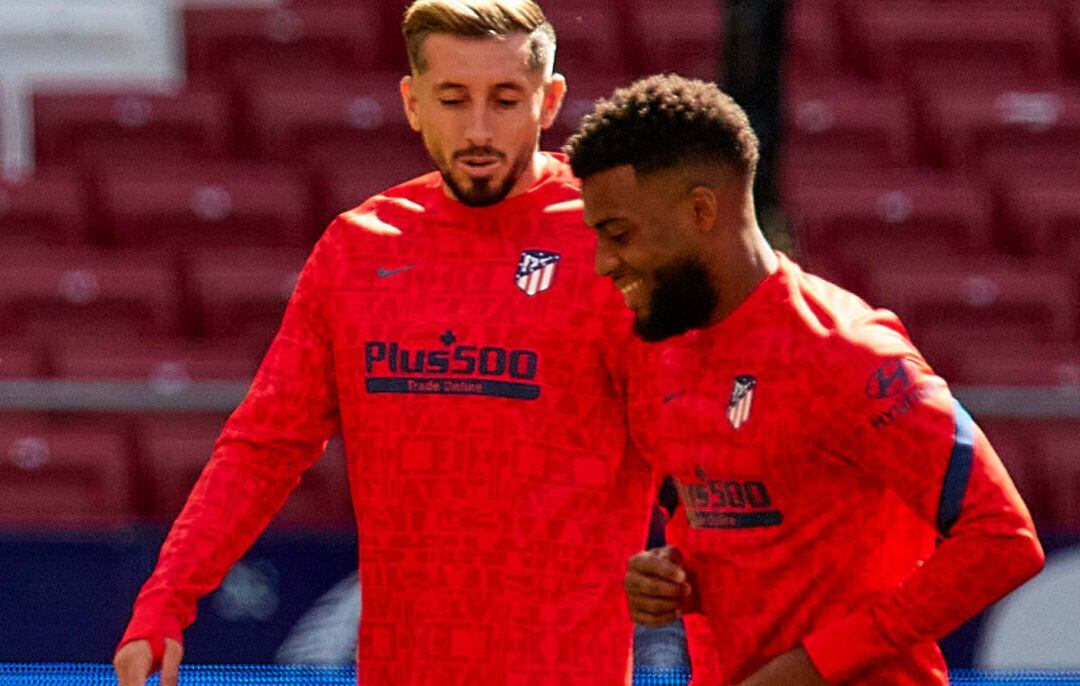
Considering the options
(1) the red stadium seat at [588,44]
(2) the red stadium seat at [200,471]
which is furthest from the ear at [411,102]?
(1) the red stadium seat at [588,44]

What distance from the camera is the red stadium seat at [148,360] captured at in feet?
22.1

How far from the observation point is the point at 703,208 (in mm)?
2510

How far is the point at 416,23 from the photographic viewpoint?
3020mm

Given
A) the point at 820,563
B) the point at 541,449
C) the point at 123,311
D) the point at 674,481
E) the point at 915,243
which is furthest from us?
the point at 915,243

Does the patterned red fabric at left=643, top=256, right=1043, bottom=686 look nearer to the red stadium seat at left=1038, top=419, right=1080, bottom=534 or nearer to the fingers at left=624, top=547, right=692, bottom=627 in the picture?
the fingers at left=624, top=547, right=692, bottom=627

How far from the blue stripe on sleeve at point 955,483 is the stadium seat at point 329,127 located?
580 centimetres

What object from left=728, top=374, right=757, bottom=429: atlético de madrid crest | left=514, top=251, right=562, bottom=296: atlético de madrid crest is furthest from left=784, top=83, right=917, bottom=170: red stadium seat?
left=728, top=374, right=757, bottom=429: atlético de madrid crest

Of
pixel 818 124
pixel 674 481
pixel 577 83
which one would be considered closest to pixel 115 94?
pixel 577 83

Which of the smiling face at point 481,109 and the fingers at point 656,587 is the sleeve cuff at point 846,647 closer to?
the fingers at point 656,587

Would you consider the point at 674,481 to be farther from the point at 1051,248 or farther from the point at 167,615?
the point at 1051,248

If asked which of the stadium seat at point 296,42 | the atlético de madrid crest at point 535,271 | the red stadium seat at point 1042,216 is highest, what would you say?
the atlético de madrid crest at point 535,271

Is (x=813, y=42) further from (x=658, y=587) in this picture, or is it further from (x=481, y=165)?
(x=658, y=587)

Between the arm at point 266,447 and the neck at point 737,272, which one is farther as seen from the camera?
the arm at point 266,447

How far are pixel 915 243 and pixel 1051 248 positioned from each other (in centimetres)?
56
